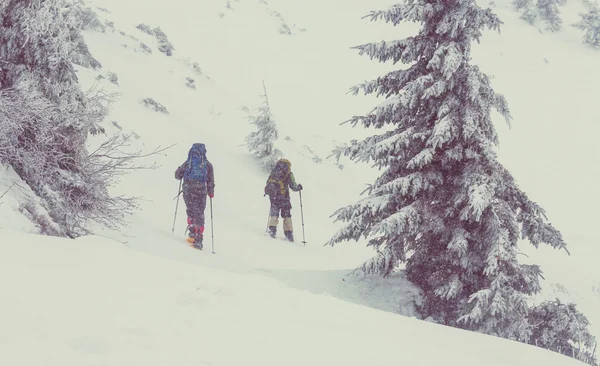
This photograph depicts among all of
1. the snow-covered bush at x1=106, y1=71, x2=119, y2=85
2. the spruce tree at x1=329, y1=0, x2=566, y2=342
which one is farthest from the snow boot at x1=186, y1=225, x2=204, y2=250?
the snow-covered bush at x1=106, y1=71, x2=119, y2=85

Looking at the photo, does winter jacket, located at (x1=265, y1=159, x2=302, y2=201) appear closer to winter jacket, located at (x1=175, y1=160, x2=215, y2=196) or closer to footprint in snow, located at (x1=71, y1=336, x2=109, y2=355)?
winter jacket, located at (x1=175, y1=160, x2=215, y2=196)

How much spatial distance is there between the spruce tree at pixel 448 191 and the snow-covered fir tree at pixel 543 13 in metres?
42.7

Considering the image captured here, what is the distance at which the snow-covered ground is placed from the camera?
305 cm

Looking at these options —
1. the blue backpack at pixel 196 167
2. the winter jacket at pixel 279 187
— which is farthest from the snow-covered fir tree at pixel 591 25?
the blue backpack at pixel 196 167

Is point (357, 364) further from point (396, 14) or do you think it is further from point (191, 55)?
point (191, 55)

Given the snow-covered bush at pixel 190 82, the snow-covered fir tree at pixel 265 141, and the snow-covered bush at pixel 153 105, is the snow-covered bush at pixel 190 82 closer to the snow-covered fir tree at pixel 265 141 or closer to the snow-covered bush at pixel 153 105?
the snow-covered bush at pixel 153 105

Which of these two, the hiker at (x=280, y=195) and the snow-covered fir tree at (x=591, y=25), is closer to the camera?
the hiker at (x=280, y=195)

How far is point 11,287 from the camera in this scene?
3.20 meters

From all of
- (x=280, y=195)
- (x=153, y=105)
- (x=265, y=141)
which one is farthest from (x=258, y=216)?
(x=153, y=105)

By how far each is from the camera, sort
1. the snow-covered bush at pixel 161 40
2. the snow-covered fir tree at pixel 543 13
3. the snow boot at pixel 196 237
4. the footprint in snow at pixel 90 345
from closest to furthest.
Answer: the footprint in snow at pixel 90 345 → the snow boot at pixel 196 237 → the snow-covered bush at pixel 161 40 → the snow-covered fir tree at pixel 543 13

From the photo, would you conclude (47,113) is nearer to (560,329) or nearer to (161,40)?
(560,329)

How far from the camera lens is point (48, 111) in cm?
643

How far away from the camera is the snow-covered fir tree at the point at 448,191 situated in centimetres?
647

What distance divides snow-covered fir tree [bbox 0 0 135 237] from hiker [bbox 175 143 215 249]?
261 centimetres
